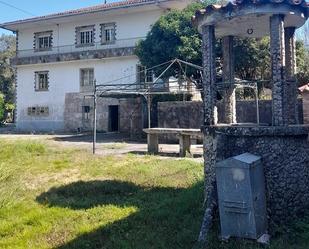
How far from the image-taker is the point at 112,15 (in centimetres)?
2703

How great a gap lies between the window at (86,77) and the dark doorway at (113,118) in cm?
249

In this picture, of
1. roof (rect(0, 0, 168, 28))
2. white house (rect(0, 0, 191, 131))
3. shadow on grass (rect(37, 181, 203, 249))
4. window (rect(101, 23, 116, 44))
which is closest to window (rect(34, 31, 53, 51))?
white house (rect(0, 0, 191, 131))

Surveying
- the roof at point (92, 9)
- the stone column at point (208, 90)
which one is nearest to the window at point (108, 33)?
the roof at point (92, 9)

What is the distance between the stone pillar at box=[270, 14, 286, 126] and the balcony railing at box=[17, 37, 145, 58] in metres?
20.0

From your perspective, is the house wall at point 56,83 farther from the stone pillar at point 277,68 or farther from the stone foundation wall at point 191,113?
the stone pillar at point 277,68

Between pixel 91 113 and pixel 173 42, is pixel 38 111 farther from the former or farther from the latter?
pixel 173 42

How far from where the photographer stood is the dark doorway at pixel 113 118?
26.7m

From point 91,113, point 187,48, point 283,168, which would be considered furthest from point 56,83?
point 283,168

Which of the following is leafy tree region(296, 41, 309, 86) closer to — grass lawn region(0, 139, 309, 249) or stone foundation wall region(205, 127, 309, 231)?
grass lawn region(0, 139, 309, 249)

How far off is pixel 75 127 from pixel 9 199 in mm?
20943

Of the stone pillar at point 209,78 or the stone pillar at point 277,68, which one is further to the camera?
the stone pillar at point 209,78

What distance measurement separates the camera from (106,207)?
23.2ft

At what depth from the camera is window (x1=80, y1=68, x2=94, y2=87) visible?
27.7 meters

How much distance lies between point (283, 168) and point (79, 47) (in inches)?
961
